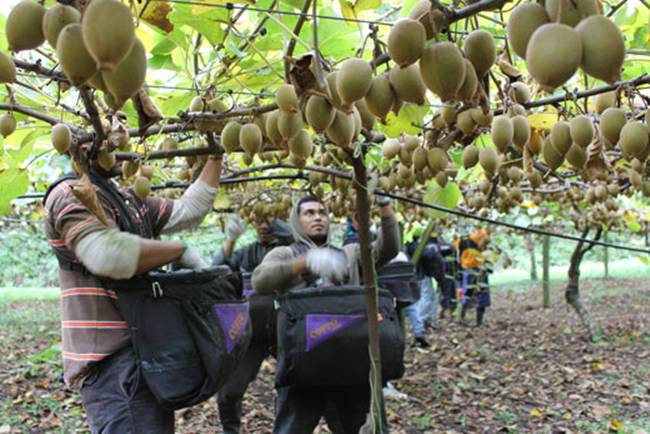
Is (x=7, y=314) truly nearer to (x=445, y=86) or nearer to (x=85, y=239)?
(x=85, y=239)

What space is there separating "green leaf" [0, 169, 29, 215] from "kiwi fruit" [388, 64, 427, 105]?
1587 millimetres

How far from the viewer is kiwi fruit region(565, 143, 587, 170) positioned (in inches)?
46.5

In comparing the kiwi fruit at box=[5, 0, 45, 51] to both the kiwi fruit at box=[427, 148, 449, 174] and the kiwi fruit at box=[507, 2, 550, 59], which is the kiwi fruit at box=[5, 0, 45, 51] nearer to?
the kiwi fruit at box=[507, 2, 550, 59]

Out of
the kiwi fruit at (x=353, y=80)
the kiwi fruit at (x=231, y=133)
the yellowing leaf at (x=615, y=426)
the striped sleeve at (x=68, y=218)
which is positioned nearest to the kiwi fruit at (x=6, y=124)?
the striped sleeve at (x=68, y=218)

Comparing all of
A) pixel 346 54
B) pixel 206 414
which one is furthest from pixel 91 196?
pixel 206 414

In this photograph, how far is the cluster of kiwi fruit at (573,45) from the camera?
1.92ft

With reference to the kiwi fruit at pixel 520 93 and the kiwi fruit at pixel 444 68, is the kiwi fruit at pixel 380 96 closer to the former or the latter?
the kiwi fruit at pixel 444 68

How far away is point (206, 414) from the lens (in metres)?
4.42

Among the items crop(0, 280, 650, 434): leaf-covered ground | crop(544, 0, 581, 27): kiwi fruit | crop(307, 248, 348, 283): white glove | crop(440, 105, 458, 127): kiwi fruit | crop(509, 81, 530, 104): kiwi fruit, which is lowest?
crop(0, 280, 650, 434): leaf-covered ground

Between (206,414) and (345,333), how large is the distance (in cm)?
232

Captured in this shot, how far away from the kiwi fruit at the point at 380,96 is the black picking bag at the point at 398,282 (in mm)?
3155

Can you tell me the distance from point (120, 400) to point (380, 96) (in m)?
1.38

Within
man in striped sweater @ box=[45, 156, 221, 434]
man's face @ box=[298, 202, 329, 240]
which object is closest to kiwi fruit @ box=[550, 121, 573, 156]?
man in striped sweater @ box=[45, 156, 221, 434]

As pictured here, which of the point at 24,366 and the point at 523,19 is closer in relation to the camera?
the point at 523,19
